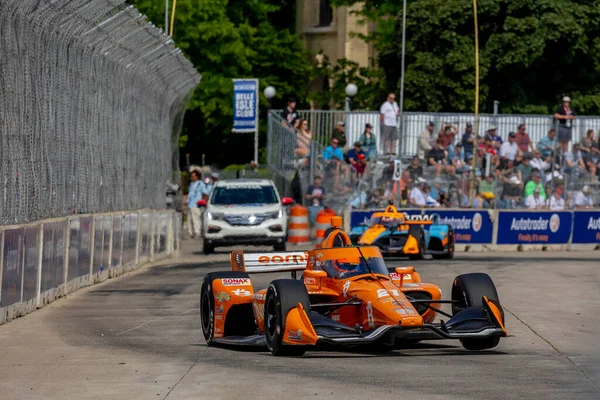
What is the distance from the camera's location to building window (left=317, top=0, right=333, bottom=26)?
6869 cm

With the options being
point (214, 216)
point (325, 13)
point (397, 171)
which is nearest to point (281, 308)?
point (214, 216)

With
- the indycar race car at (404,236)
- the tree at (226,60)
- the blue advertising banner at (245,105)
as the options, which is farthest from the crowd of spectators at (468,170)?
the tree at (226,60)

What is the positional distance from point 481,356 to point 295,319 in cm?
162

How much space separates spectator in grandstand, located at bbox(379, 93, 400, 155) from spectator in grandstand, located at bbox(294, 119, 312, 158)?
193cm

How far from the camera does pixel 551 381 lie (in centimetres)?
1072

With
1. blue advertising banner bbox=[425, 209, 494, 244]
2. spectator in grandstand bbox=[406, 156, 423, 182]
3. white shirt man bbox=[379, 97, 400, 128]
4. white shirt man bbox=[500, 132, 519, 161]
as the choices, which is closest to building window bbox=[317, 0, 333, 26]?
white shirt man bbox=[379, 97, 400, 128]

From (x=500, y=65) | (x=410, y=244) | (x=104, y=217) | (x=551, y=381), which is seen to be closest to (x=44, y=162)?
(x=104, y=217)

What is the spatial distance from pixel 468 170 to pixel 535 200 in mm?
1821

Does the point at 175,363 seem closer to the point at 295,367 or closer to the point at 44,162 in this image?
the point at 295,367

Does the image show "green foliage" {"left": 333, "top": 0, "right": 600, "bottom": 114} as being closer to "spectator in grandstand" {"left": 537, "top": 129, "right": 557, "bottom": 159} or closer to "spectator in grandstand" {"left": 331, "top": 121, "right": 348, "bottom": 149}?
"spectator in grandstand" {"left": 537, "top": 129, "right": 557, "bottom": 159}

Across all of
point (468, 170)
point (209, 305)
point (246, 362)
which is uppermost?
point (468, 170)

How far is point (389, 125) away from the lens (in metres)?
37.3

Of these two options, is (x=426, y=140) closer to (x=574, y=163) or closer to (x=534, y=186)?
(x=534, y=186)

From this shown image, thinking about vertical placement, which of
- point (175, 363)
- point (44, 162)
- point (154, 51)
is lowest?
point (175, 363)
